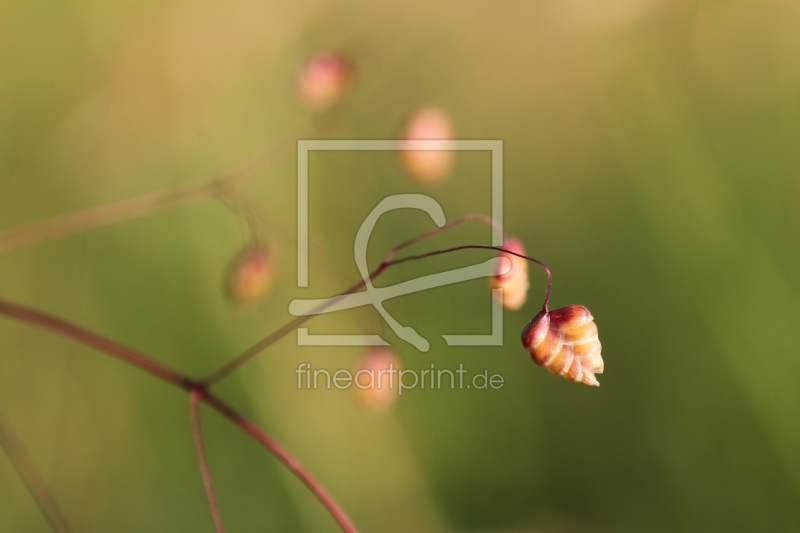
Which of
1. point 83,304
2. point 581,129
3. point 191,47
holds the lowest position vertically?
point 83,304

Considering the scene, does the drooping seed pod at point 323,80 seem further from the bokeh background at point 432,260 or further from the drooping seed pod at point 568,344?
the drooping seed pod at point 568,344

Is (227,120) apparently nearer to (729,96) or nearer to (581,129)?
(581,129)

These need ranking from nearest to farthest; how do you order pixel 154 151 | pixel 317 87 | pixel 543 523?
pixel 317 87 < pixel 543 523 < pixel 154 151

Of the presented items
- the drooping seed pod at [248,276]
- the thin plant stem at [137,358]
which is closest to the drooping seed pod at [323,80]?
the drooping seed pod at [248,276]

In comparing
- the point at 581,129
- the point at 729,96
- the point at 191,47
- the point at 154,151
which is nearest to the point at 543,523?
the point at 581,129

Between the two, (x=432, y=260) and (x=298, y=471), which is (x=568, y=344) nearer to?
(x=298, y=471)

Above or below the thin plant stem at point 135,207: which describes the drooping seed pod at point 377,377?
below
